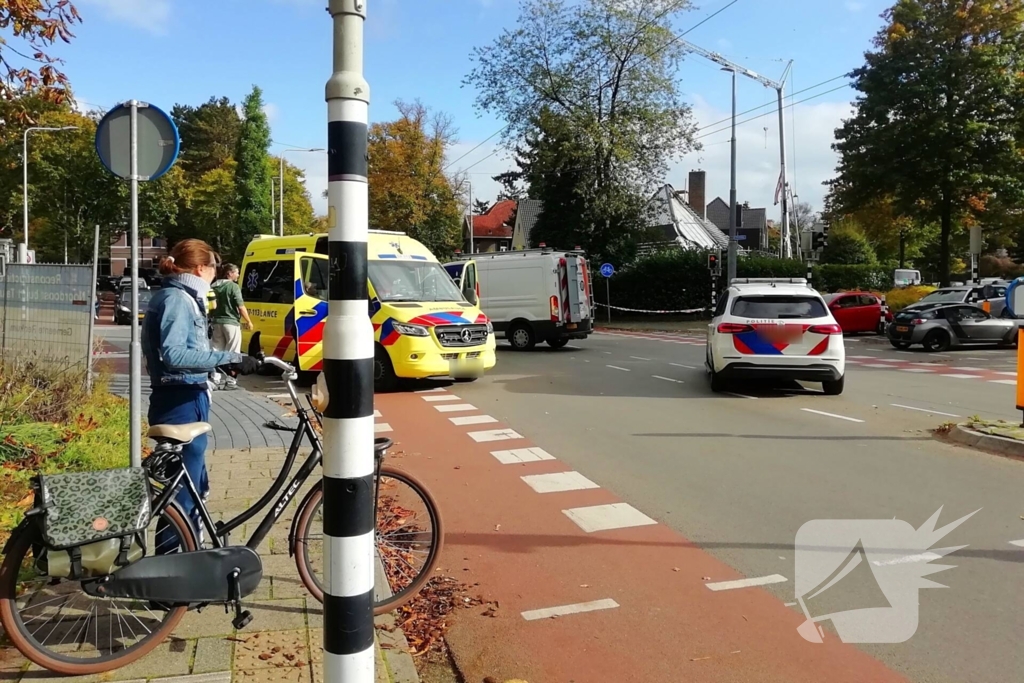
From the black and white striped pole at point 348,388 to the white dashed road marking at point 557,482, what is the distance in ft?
13.9

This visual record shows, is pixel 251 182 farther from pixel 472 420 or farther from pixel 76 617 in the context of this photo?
pixel 76 617

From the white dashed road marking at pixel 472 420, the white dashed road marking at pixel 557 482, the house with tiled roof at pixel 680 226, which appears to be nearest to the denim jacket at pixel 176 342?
the white dashed road marking at pixel 557 482

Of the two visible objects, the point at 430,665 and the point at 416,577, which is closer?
the point at 430,665

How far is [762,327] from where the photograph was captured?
11.8m

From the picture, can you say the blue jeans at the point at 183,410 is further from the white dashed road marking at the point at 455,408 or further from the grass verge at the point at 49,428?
the white dashed road marking at the point at 455,408

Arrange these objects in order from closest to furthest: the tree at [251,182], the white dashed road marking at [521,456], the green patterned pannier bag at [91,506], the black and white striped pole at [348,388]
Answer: the black and white striped pole at [348,388] → the green patterned pannier bag at [91,506] → the white dashed road marking at [521,456] → the tree at [251,182]

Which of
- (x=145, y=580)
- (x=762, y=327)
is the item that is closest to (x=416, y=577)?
(x=145, y=580)

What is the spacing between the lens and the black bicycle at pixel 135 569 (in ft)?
10.8

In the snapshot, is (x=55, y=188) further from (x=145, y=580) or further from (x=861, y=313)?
(x=145, y=580)

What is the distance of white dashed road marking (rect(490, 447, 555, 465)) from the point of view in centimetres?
794

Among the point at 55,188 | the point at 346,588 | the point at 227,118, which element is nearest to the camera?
the point at 346,588

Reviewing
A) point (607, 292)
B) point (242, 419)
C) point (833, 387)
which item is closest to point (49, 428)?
point (242, 419)

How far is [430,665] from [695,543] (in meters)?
2.30

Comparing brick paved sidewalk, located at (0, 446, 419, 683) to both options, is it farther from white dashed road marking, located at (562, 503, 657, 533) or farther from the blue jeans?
white dashed road marking, located at (562, 503, 657, 533)
